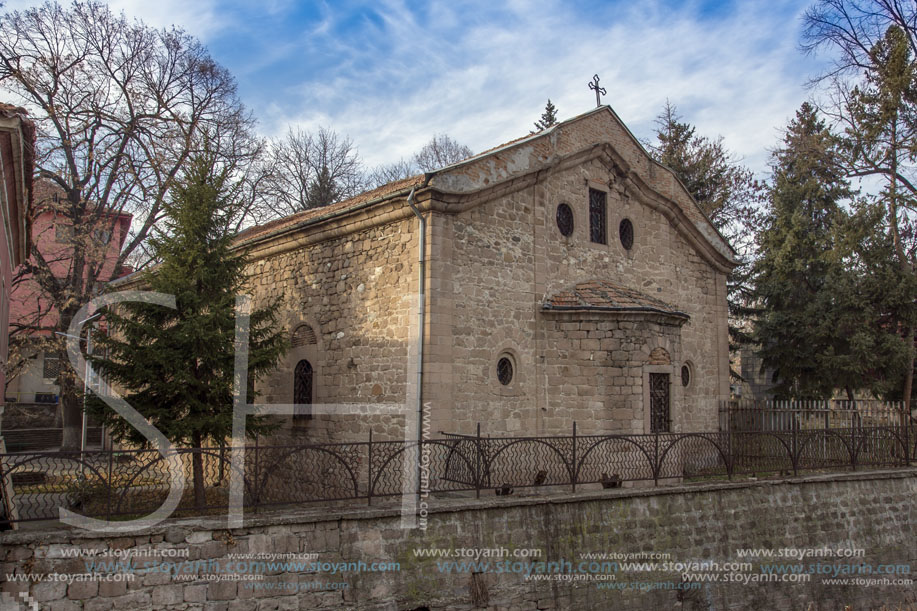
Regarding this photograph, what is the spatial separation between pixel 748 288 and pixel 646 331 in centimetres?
1600

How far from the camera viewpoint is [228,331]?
11273mm

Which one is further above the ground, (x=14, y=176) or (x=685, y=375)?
(x=14, y=176)

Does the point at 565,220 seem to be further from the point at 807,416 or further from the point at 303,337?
the point at 807,416

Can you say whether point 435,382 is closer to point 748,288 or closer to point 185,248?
point 185,248

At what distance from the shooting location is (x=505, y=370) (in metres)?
12.4

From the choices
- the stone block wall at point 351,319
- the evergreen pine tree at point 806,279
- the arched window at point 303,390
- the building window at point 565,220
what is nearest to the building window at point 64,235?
the stone block wall at point 351,319

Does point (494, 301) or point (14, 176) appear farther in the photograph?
point (494, 301)

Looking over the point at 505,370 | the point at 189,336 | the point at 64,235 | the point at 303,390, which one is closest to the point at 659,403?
the point at 505,370

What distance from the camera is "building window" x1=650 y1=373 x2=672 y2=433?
41.9 ft

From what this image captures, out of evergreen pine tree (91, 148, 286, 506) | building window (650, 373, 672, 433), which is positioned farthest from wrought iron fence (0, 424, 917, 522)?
evergreen pine tree (91, 148, 286, 506)

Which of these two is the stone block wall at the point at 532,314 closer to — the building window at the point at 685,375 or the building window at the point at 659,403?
the building window at the point at 659,403

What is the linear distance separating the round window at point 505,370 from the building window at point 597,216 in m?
3.60

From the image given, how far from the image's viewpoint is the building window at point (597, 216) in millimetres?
14414

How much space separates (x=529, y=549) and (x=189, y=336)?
19.6 feet
